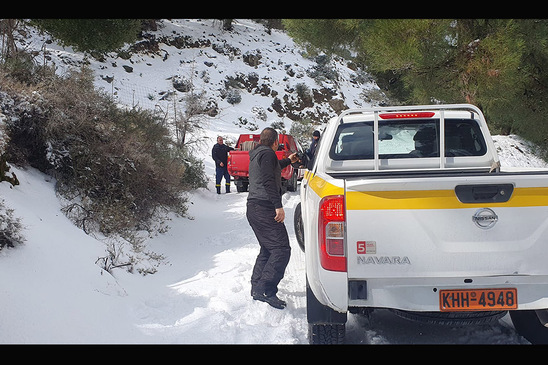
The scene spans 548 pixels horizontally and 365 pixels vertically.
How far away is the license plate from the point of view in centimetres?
330

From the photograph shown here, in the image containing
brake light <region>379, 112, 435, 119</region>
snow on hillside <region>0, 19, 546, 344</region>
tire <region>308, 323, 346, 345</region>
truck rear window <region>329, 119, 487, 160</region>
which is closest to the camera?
tire <region>308, 323, 346, 345</region>

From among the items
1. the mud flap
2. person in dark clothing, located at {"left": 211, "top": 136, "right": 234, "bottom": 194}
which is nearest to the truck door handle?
the mud flap

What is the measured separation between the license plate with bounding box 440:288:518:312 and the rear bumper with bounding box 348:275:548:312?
30mm

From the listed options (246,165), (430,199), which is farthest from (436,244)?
(246,165)

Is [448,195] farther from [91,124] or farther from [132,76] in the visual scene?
[132,76]

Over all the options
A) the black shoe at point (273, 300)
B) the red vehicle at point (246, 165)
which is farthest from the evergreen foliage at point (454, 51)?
the black shoe at point (273, 300)

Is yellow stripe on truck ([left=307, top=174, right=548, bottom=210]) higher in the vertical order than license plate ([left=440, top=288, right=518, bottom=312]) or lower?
higher

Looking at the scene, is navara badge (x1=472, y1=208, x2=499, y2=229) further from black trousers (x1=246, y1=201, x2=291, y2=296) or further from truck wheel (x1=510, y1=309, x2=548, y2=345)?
black trousers (x1=246, y1=201, x2=291, y2=296)

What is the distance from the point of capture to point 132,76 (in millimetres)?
30516

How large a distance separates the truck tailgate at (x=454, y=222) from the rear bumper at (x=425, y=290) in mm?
66

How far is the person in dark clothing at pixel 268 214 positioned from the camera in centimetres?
521
